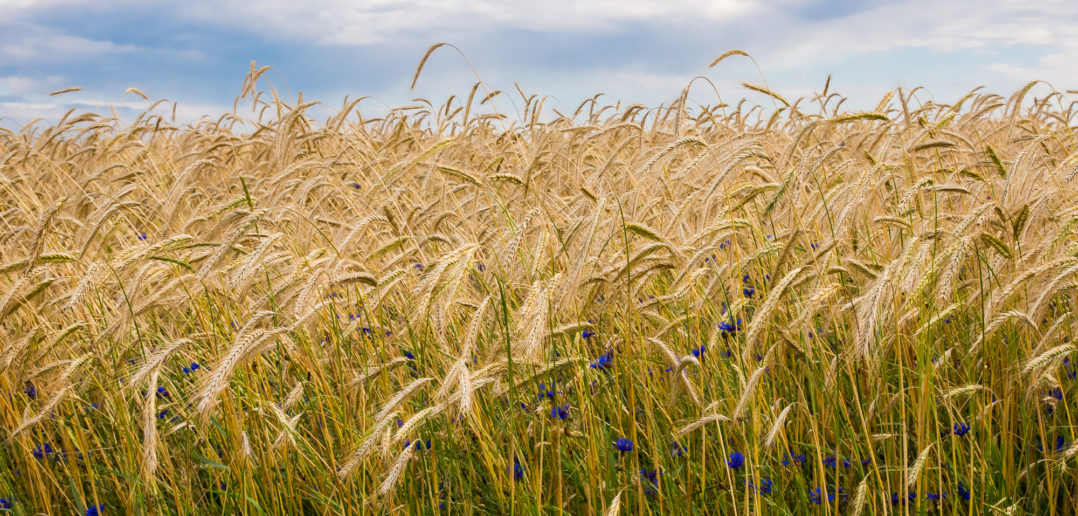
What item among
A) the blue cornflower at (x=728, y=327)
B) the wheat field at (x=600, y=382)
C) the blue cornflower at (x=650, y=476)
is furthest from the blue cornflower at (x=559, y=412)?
the blue cornflower at (x=728, y=327)

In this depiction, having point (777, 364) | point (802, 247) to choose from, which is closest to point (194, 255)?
point (777, 364)

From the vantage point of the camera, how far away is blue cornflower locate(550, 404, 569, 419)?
2.20 meters

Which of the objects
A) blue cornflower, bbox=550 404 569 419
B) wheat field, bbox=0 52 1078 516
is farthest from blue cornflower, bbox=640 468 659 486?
blue cornflower, bbox=550 404 569 419

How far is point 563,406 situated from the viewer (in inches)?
92.7

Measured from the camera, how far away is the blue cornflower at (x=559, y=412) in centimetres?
220

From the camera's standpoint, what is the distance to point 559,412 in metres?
2.24

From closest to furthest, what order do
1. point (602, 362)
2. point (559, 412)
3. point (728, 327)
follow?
point (559, 412)
point (602, 362)
point (728, 327)

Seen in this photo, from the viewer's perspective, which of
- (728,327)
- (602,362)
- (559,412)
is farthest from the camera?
(728,327)

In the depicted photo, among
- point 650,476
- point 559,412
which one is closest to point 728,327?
point 650,476

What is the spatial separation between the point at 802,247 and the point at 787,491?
4.15 feet

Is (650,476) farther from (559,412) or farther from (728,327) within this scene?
(728,327)

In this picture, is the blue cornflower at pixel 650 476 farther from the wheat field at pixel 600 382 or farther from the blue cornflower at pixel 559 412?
the blue cornflower at pixel 559 412

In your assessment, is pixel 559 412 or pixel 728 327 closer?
pixel 559 412

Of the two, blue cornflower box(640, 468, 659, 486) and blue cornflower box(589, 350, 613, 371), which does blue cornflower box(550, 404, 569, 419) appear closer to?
blue cornflower box(589, 350, 613, 371)
